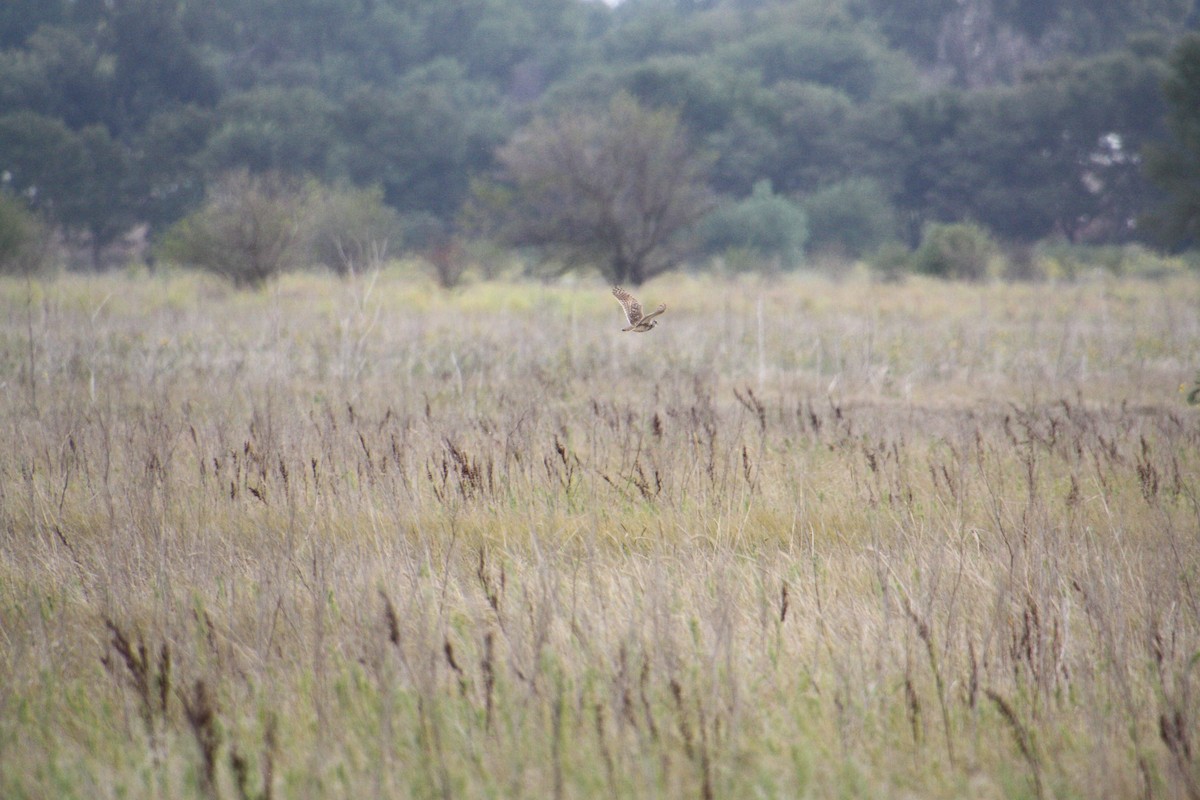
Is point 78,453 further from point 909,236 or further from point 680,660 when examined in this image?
point 909,236

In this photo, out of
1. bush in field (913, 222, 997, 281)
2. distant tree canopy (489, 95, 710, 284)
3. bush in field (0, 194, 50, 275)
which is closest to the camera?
bush in field (0, 194, 50, 275)

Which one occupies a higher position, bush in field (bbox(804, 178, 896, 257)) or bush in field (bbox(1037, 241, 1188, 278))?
bush in field (bbox(804, 178, 896, 257))

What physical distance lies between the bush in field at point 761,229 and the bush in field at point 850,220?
3292 millimetres

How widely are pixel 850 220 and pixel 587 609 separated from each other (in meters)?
34.9

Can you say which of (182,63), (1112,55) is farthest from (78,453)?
(1112,55)

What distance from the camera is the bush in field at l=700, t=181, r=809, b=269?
1249 inches

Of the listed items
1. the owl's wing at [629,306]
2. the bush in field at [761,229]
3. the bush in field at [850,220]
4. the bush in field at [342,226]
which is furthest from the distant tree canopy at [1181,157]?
the owl's wing at [629,306]

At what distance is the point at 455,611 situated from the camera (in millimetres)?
2984

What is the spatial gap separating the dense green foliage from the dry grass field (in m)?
23.3

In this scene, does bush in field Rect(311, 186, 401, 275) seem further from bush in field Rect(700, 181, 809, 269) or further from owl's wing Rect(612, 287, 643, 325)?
owl's wing Rect(612, 287, 643, 325)

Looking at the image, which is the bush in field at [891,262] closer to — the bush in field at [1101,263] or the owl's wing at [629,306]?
the bush in field at [1101,263]

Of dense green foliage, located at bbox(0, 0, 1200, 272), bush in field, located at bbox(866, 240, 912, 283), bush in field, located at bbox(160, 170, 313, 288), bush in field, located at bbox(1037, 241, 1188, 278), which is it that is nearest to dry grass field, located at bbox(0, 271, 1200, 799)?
bush in field, located at bbox(160, 170, 313, 288)

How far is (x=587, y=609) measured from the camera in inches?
114

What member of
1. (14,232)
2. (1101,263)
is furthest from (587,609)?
(1101,263)
